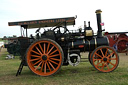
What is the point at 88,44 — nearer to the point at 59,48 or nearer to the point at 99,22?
the point at 99,22

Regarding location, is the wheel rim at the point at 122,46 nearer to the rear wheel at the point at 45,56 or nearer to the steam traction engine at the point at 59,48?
the steam traction engine at the point at 59,48

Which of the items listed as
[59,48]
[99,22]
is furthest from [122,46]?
[59,48]

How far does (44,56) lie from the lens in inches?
193

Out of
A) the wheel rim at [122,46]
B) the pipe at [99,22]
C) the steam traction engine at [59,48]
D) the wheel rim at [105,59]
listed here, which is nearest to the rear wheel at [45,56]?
the steam traction engine at [59,48]

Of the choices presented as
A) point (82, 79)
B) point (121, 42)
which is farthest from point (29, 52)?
point (121, 42)

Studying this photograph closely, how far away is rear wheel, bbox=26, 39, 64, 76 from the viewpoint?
4.88 m

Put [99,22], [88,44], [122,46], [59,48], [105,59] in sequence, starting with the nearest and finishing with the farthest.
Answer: [59,48] < [105,59] < [88,44] < [99,22] < [122,46]

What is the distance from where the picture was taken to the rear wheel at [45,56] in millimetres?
4883

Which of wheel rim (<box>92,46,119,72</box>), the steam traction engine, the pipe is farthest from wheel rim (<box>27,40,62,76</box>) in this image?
the pipe

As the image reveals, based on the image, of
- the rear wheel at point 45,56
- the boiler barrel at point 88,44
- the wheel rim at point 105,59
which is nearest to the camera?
the rear wheel at point 45,56

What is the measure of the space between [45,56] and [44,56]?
0.12 feet

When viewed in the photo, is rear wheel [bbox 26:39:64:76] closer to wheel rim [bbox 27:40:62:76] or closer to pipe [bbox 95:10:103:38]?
wheel rim [bbox 27:40:62:76]

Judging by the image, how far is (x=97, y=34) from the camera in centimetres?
564

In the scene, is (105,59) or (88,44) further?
(88,44)
